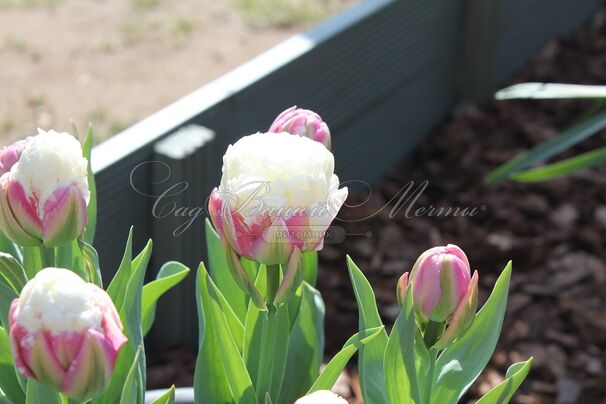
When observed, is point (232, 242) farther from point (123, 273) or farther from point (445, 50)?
point (445, 50)

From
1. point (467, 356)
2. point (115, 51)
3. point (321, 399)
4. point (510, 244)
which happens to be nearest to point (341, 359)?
point (467, 356)

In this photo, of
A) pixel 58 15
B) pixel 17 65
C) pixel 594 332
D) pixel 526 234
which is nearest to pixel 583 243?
pixel 526 234

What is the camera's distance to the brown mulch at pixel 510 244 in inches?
91.2

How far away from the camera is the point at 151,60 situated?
143 inches

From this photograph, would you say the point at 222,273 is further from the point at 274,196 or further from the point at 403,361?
the point at 274,196

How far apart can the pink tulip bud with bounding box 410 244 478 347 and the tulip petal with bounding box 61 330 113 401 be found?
1.01 feet

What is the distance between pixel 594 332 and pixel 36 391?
1.68 meters

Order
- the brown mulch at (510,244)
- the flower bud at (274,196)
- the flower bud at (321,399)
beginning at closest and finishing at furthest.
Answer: the flower bud at (321,399) → the flower bud at (274,196) → the brown mulch at (510,244)

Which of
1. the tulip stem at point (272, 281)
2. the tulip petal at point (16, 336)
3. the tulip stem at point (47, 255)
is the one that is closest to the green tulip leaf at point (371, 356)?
the tulip stem at point (272, 281)

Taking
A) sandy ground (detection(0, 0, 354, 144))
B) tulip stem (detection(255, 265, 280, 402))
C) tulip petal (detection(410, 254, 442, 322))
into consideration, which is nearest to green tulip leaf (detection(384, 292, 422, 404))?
tulip petal (detection(410, 254, 442, 322))

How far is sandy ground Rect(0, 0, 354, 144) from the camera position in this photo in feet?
10.8

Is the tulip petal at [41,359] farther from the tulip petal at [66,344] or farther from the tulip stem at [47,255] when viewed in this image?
the tulip stem at [47,255]

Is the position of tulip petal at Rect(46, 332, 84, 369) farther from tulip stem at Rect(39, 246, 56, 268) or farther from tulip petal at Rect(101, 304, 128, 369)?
tulip stem at Rect(39, 246, 56, 268)

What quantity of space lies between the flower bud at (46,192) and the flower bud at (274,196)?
0.42 ft
